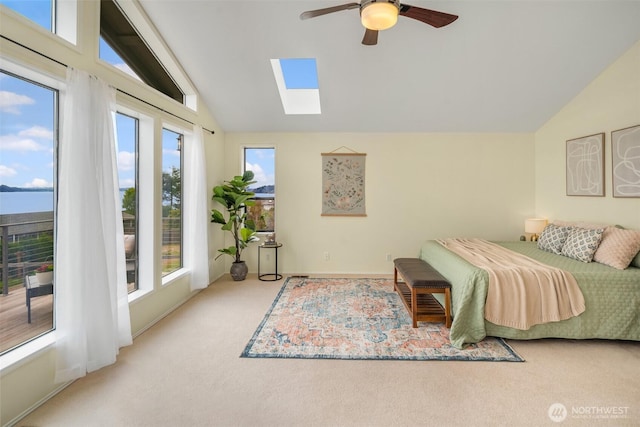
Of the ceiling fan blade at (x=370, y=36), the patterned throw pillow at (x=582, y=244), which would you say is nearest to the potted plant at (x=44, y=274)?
the ceiling fan blade at (x=370, y=36)

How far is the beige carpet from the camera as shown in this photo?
6.38ft

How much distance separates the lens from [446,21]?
242 cm

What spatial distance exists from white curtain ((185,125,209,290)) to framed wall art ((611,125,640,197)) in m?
4.92

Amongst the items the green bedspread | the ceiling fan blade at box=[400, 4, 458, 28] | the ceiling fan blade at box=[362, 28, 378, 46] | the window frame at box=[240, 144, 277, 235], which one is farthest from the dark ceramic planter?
the ceiling fan blade at box=[400, 4, 458, 28]

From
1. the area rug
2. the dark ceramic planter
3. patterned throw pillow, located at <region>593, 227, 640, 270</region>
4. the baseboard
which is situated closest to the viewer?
the baseboard

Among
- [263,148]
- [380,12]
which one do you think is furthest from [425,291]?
[263,148]

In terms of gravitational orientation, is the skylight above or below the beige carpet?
above

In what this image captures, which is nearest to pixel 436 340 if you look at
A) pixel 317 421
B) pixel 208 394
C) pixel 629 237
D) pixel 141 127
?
pixel 317 421

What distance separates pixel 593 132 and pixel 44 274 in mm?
Result: 5840

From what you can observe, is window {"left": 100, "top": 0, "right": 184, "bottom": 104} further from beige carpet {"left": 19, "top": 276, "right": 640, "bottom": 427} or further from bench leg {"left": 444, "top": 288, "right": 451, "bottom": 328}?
bench leg {"left": 444, "top": 288, "right": 451, "bottom": 328}

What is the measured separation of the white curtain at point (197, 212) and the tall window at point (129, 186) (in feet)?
2.66

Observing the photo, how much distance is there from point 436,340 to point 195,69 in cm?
399

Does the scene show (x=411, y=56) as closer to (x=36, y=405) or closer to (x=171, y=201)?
(x=171, y=201)

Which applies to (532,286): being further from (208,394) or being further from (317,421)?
(208,394)
